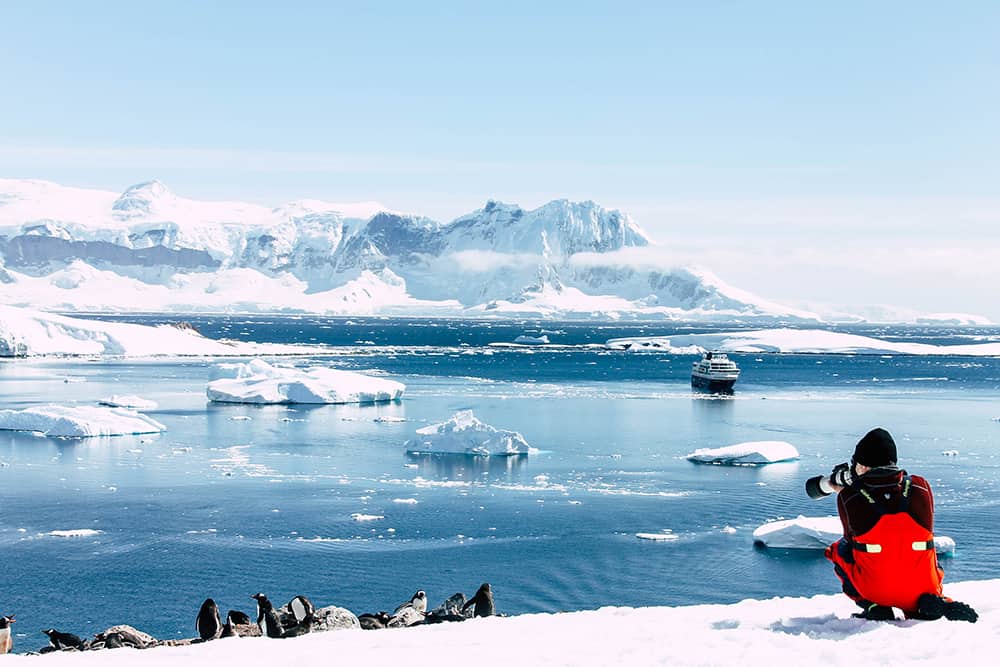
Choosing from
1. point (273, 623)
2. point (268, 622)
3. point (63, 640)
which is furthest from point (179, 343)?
point (273, 623)

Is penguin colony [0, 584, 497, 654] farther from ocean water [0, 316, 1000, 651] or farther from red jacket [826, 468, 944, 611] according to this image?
red jacket [826, 468, 944, 611]

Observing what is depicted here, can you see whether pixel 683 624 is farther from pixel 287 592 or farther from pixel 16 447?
pixel 16 447

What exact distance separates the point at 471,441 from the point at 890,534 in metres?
28.5

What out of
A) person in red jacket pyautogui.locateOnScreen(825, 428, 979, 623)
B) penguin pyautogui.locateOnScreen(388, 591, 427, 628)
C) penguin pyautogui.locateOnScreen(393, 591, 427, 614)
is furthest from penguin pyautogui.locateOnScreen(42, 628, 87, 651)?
person in red jacket pyautogui.locateOnScreen(825, 428, 979, 623)

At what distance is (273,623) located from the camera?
1259 cm

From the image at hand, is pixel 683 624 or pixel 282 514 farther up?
pixel 683 624

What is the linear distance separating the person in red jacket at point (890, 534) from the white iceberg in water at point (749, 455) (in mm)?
26745

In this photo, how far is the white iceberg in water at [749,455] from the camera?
110 feet

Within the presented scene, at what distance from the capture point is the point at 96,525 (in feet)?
76.2

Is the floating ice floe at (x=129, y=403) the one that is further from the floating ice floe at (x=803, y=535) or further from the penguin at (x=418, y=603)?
the penguin at (x=418, y=603)

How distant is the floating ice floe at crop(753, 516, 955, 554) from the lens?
69.2 feet

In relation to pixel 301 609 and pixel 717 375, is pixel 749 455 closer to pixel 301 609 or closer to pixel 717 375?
pixel 301 609

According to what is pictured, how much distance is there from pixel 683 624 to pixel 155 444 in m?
31.9

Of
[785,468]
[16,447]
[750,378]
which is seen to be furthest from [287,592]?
[750,378]
